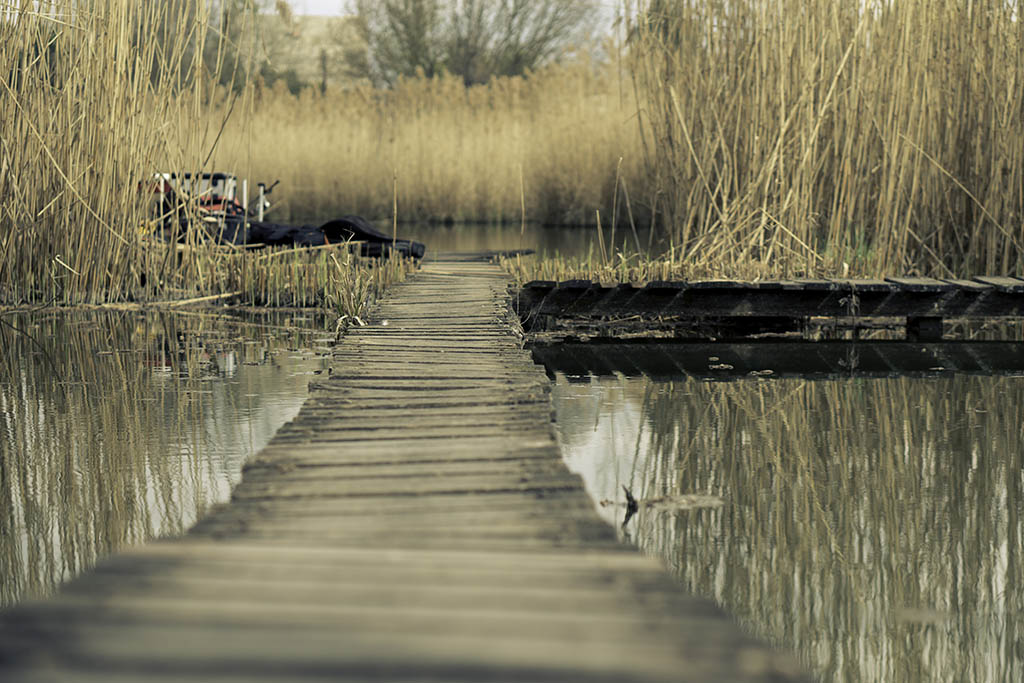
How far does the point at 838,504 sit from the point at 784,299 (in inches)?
122

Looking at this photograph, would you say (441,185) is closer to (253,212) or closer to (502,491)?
(253,212)

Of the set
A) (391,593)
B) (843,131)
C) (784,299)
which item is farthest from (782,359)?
(391,593)

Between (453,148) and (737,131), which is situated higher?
(453,148)

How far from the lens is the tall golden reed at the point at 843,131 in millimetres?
6312

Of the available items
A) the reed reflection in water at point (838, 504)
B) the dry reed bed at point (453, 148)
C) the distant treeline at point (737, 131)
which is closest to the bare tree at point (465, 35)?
the dry reed bed at point (453, 148)

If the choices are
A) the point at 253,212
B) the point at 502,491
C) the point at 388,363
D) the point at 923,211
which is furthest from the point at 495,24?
the point at 502,491

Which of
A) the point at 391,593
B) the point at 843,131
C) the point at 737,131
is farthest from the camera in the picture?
the point at 843,131

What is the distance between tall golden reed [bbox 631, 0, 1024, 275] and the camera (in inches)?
249

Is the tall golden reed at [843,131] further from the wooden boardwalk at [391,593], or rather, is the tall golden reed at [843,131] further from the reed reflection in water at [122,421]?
the wooden boardwalk at [391,593]

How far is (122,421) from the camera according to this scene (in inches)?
148

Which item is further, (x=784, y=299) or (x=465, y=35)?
(x=465, y=35)

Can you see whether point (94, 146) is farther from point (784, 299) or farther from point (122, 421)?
point (784, 299)

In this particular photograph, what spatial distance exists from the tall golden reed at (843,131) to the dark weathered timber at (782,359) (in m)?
0.80

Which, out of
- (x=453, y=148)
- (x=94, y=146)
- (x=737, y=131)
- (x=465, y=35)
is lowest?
(x=94, y=146)
